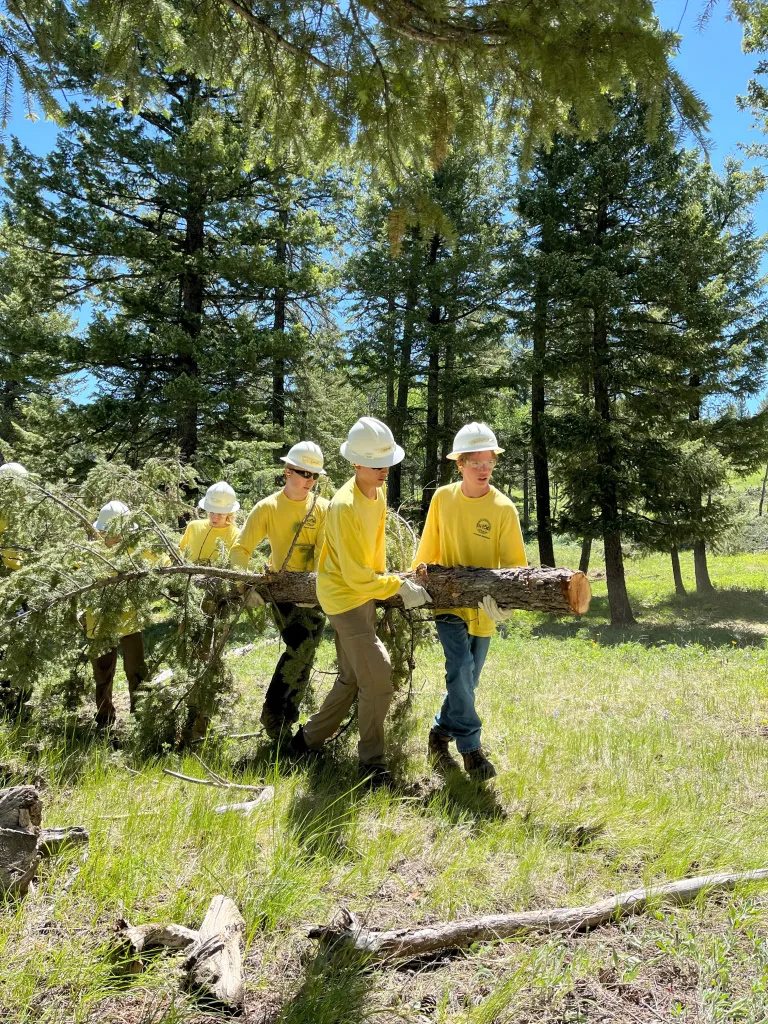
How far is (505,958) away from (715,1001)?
0.73 m

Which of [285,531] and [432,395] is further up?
[432,395]

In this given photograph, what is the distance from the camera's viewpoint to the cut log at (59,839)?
2854 millimetres

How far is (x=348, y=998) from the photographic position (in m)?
2.26

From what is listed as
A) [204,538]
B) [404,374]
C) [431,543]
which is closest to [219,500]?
[204,538]

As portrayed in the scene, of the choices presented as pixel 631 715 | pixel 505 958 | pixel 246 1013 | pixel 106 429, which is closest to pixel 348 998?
pixel 246 1013

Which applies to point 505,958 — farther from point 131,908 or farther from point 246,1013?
point 131,908

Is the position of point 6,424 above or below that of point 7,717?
above

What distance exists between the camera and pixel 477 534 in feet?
14.6

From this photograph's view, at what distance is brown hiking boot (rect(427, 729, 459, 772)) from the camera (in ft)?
15.0

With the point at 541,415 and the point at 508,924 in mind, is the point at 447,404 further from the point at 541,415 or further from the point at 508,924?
the point at 508,924

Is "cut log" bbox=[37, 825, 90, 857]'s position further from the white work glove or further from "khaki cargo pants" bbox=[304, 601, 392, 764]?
the white work glove

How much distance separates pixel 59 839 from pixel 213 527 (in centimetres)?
354

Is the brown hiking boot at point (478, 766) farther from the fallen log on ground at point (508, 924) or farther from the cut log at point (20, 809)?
the cut log at point (20, 809)

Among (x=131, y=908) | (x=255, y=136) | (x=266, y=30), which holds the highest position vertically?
(x=255, y=136)
